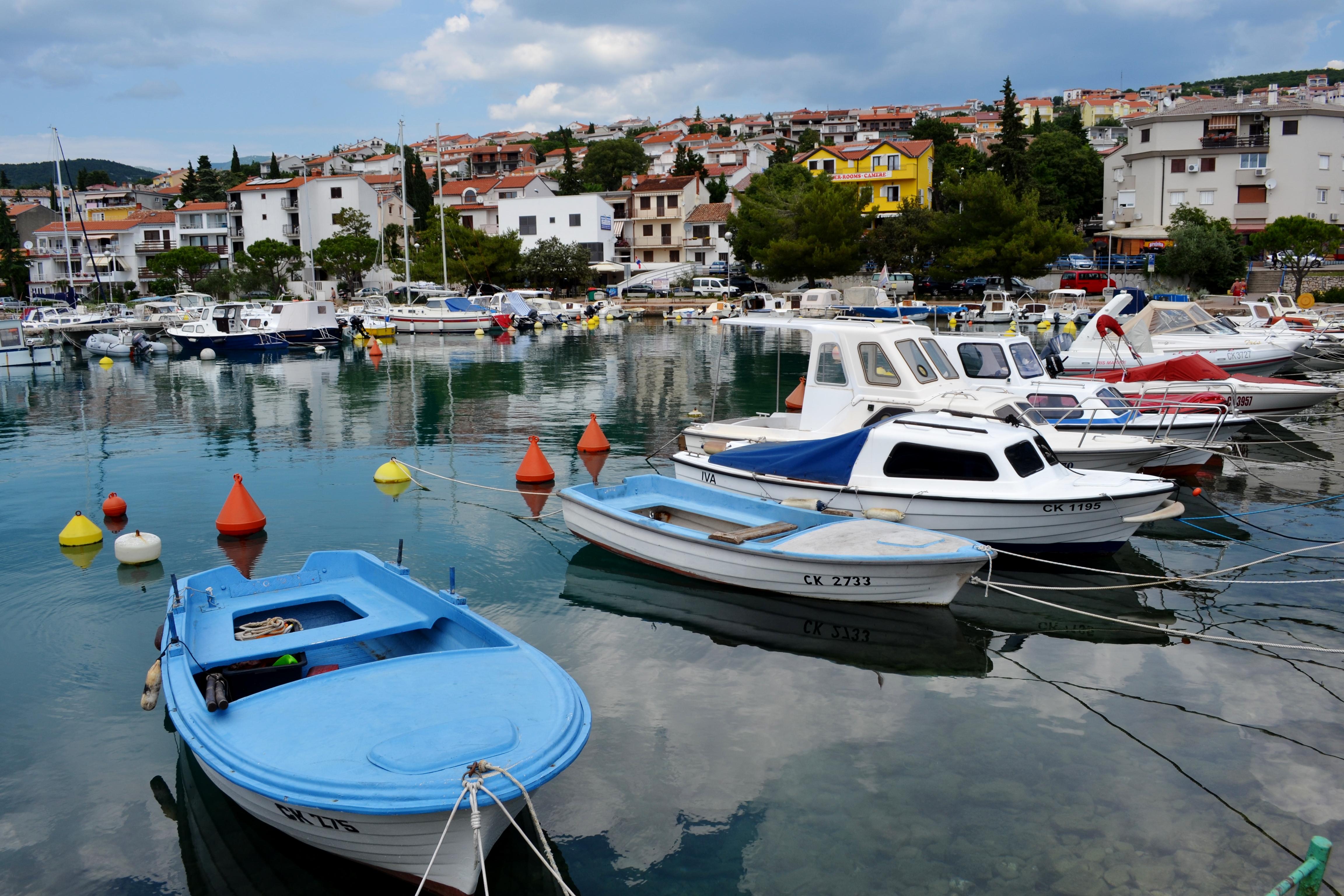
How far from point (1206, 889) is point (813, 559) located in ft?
16.9

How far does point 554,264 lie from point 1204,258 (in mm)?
43757

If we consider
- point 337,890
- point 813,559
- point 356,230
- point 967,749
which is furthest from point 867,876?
point 356,230

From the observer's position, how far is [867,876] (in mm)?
6812

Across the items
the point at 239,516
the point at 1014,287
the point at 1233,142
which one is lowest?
the point at 239,516

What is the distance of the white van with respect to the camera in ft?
229

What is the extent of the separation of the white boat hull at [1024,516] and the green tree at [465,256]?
60.8m

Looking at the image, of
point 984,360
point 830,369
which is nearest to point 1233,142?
point 984,360

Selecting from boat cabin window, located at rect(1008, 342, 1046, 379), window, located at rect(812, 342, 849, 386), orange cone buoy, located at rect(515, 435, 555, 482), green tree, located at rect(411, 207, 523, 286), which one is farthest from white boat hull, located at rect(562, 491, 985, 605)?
green tree, located at rect(411, 207, 523, 286)

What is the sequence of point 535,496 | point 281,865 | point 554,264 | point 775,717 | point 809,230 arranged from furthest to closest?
1. point 554,264
2. point 809,230
3. point 535,496
4. point 775,717
5. point 281,865

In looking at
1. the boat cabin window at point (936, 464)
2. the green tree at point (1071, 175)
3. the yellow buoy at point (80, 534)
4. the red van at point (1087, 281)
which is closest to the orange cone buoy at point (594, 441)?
the boat cabin window at point (936, 464)

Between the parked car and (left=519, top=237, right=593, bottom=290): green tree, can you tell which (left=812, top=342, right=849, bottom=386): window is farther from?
(left=519, top=237, right=593, bottom=290): green tree

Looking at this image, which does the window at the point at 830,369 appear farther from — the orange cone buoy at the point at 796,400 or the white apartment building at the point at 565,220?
the white apartment building at the point at 565,220

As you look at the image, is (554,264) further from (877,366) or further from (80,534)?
(877,366)

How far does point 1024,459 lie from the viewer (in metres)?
12.8
